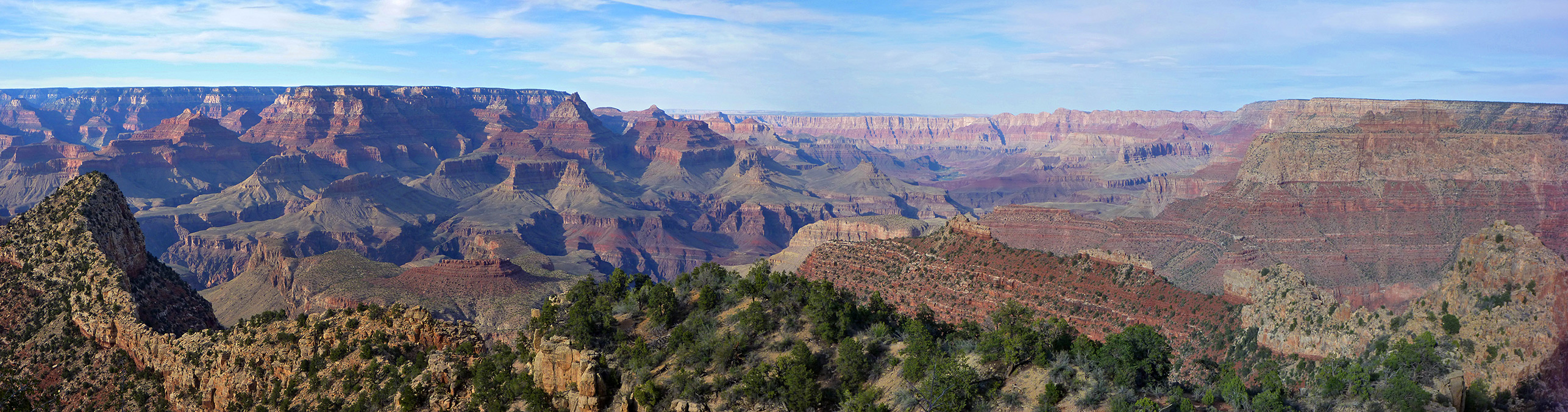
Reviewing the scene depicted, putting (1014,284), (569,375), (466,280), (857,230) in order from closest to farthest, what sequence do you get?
(569,375), (1014,284), (466,280), (857,230)

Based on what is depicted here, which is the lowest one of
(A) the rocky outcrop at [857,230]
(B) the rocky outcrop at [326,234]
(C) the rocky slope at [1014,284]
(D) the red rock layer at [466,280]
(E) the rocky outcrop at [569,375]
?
(B) the rocky outcrop at [326,234]

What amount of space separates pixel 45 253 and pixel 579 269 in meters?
91.2

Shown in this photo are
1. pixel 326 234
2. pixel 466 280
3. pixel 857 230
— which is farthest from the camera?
pixel 326 234

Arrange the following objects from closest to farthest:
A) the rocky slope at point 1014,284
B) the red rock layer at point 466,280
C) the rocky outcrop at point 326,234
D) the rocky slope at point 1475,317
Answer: the rocky slope at point 1475,317 → the rocky slope at point 1014,284 → the red rock layer at point 466,280 → the rocky outcrop at point 326,234

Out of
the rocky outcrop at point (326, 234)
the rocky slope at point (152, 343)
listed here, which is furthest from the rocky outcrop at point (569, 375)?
the rocky outcrop at point (326, 234)

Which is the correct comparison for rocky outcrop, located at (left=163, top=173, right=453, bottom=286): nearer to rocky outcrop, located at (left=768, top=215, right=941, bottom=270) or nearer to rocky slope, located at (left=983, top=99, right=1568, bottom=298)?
rocky outcrop, located at (left=768, top=215, right=941, bottom=270)

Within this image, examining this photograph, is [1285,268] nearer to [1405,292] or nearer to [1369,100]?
[1405,292]

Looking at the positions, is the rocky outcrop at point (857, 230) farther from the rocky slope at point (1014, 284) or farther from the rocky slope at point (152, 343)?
the rocky slope at point (152, 343)

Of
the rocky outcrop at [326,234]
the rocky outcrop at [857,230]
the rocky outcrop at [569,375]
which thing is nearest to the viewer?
the rocky outcrop at [569,375]

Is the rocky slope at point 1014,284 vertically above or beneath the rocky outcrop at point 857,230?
above

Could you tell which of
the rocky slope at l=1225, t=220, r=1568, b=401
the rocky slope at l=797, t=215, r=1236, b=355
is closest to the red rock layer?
the rocky slope at l=797, t=215, r=1236, b=355

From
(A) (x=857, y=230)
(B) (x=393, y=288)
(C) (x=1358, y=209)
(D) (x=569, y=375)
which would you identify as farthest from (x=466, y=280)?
(C) (x=1358, y=209)

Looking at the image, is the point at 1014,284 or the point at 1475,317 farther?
the point at 1014,284

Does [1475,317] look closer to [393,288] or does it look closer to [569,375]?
[569,375]
